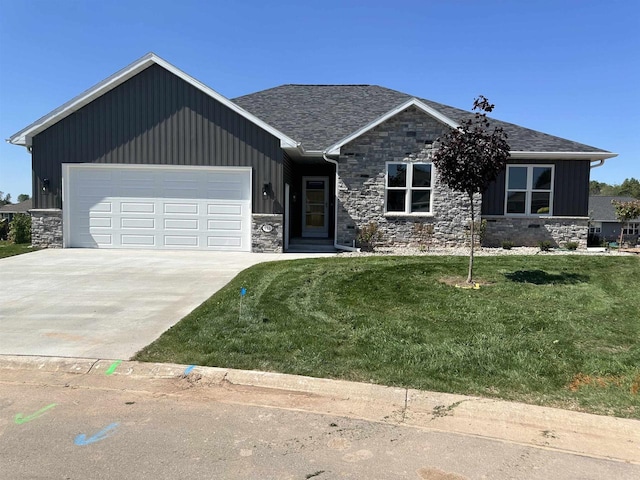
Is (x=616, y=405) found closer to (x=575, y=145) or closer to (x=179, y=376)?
(x=179, y=376)

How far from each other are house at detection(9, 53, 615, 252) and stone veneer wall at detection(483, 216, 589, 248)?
1.29m

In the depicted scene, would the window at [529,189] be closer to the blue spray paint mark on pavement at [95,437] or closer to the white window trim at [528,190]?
the white window trim at [528,190]

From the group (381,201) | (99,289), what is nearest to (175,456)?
(99,289)

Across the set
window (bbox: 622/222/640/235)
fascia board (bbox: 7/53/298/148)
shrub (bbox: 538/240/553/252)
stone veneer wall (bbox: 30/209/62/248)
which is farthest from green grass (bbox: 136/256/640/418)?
window (bbox: 622/222/640/235)

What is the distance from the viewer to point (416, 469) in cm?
319

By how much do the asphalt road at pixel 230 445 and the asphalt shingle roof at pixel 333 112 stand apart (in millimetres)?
12410

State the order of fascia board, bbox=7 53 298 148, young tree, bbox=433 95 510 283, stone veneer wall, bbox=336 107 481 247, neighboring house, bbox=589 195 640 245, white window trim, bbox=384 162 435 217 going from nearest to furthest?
young tree, bbox=433 95 510 283, fascia board, bbox=7 53 298 148, stone veneer wall, bbox=336 107 481 247, white window trim, bbox=384 162 435 217, neighboring house, bbox=589 195 640 245

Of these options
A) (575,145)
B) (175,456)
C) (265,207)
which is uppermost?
(575,145)

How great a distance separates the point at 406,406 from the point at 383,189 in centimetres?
Result: 1157

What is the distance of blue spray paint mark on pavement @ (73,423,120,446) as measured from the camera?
3.46 m

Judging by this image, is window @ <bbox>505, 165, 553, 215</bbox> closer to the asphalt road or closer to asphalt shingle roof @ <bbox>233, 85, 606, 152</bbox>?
asphalt shingle roof @ <bbox>233, 85, 606, 152</bbox>

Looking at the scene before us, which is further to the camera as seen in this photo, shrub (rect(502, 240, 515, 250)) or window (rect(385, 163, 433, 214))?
shrub (rect(502, 240, 515, 250))

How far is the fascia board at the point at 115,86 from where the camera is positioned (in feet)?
45.9

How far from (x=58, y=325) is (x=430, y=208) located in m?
11.8
